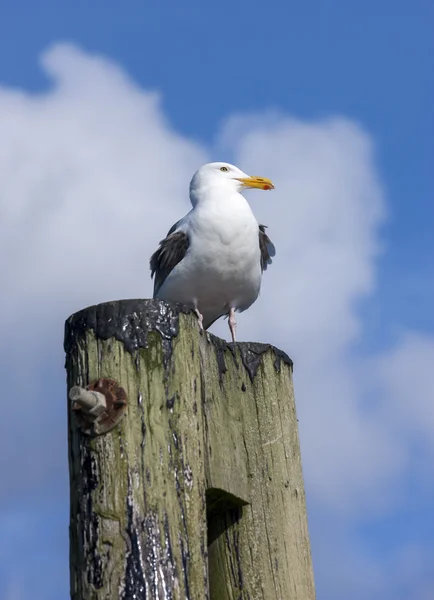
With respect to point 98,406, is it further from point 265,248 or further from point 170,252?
point 265,248

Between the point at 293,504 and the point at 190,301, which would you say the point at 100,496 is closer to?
the point at 293,504

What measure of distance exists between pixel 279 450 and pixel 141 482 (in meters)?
1.25

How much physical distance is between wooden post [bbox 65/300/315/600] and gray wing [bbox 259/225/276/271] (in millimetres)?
Answer: 3311

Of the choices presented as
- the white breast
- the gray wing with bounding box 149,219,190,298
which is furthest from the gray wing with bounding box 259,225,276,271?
the gray wing with bounding box 149,219,190,298

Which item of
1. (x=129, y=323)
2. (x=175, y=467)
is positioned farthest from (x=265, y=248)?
(x=175, y=467)

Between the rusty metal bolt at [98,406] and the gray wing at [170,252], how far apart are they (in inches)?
150

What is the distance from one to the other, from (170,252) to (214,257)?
45 cm

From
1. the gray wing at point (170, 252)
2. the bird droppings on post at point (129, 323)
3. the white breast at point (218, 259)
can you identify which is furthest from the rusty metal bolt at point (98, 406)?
the gray wing at point (170, 252)

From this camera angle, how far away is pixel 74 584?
425 centimetres

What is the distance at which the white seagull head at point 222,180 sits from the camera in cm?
877

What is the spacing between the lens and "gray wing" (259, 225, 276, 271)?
8.66m

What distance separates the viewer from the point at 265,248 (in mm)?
8711

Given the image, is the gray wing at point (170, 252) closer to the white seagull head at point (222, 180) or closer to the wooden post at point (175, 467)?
the white seagull head at point (222, 180)

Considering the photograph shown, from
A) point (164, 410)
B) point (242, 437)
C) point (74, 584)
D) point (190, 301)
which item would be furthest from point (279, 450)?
point (190, 301)
